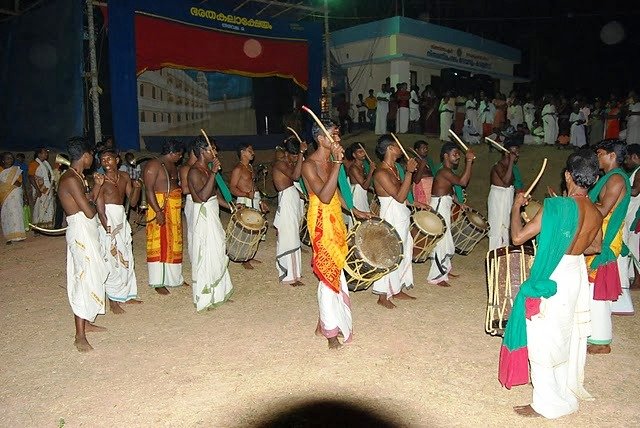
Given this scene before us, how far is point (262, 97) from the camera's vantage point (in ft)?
66.0

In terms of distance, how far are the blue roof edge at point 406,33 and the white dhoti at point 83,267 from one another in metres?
19.4

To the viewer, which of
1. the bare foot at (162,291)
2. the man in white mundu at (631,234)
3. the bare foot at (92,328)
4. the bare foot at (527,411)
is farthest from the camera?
the bare foot at (162,291)

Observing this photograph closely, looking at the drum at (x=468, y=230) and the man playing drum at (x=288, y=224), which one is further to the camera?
the man playing drum at (x=288, y=224)

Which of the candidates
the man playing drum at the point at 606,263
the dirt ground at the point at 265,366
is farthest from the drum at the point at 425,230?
the man playing drum at the point at 606,263

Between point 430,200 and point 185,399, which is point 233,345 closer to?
point 185,399

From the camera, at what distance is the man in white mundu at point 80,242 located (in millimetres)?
5371

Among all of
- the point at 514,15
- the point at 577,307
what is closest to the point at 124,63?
the point at 577,307

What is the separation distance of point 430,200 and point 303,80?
12775mm

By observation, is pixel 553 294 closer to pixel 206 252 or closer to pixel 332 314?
pixel 332 314

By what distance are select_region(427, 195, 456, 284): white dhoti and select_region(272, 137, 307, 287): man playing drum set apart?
1985 millimetres

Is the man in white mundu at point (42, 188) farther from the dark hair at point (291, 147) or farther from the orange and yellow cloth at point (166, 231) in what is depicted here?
the dark hair at point (291, 147)

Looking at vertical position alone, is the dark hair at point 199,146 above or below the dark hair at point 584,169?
above

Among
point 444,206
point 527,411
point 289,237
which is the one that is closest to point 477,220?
point 444,206

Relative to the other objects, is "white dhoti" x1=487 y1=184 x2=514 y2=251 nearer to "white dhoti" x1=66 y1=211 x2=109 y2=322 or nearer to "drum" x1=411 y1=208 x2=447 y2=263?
"drum" x1=411 y1=208 x2=447 y2=263
